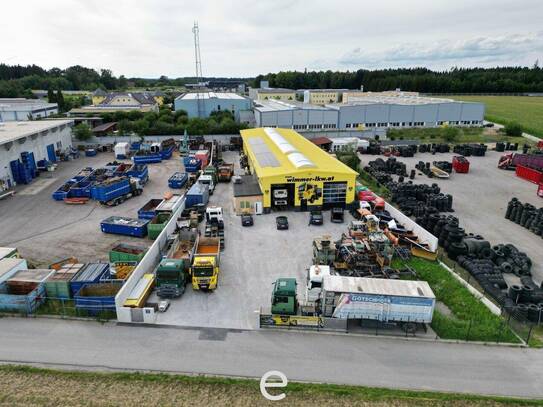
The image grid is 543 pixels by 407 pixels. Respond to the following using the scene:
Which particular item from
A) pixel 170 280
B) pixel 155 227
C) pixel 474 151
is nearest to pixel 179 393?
pixel 170 280

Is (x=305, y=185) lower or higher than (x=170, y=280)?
higher

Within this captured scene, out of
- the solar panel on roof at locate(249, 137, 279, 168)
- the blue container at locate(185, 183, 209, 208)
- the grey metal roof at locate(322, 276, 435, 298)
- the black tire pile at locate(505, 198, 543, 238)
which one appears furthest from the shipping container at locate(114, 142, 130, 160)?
the black tire pile at locate(505, 198, 543, 238)

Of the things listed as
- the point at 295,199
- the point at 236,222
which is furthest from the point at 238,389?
the point at 295,199

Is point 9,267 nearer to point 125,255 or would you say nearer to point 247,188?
point 125,255

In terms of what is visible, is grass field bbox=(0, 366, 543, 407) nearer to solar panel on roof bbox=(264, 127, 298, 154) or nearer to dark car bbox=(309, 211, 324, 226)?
dark car bbox=(309, 211, 324, 226)

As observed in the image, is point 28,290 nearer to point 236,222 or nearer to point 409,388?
point 236,222

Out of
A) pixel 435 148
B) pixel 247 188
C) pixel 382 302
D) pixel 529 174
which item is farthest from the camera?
pixel 435 148

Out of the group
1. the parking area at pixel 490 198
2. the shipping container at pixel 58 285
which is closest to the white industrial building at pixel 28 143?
the shipping container at pixel 58 285
